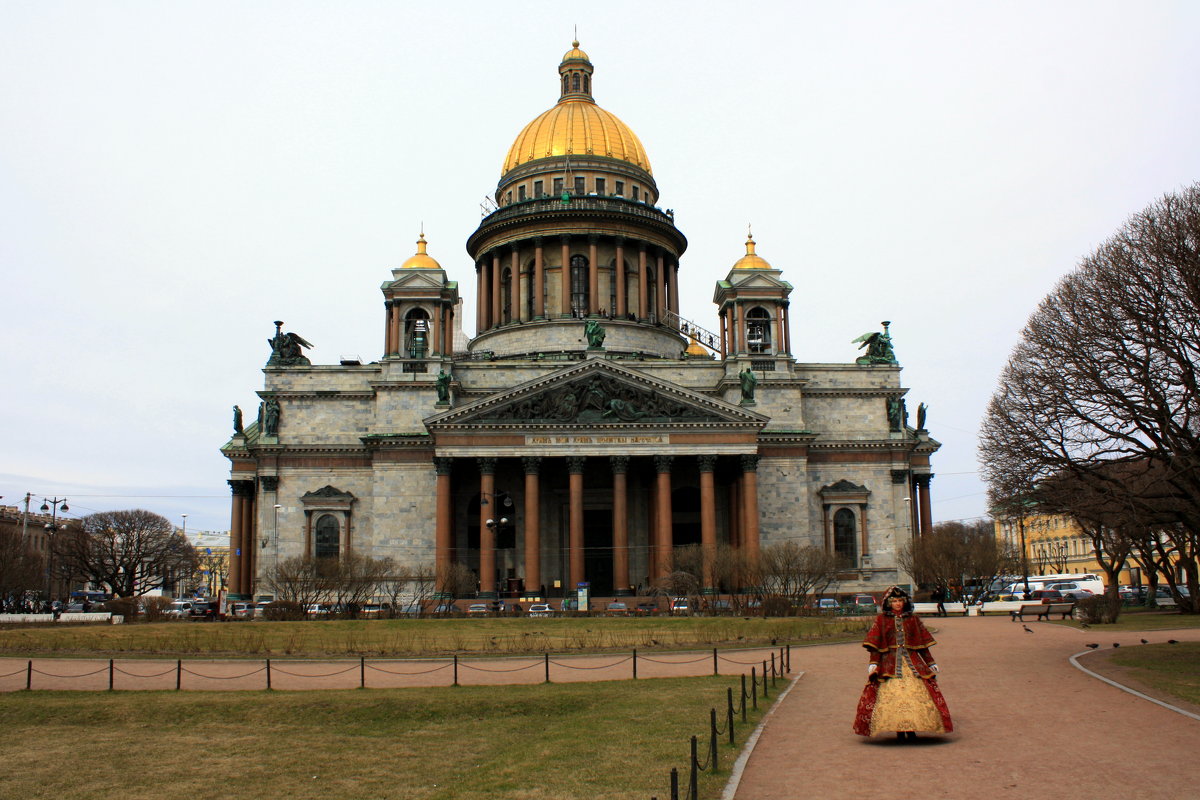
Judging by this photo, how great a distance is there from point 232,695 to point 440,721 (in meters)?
5.78

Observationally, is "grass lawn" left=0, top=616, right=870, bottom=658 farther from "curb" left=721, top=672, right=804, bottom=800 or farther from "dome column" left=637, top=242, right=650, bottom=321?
"dome column" left=637, top=242, right=650, bottom=321

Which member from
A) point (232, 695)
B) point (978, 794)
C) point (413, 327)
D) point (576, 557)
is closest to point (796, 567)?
point (576, 557)

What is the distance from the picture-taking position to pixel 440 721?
22.0 metres

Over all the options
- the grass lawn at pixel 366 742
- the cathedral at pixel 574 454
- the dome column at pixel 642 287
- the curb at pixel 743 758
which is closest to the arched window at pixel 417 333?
the cathedral at pixel 574 454

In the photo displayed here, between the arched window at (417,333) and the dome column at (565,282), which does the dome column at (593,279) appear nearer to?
the dome column at (565,282)

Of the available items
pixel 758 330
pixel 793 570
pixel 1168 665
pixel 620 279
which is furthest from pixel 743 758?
pixel 620 279

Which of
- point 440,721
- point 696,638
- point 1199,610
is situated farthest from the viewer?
point 1199,610

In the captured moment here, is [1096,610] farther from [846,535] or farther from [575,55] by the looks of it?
[575,55]

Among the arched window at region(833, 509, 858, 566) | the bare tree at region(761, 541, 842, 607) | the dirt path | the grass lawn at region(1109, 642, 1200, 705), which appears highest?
the arched window at region(833, 509, 858, 566)

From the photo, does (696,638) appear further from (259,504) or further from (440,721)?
(259,504)

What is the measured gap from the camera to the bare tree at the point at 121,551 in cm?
10869

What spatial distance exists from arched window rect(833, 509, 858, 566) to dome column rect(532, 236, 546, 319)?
25060 millimetres

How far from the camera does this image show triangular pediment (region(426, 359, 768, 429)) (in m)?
62.9

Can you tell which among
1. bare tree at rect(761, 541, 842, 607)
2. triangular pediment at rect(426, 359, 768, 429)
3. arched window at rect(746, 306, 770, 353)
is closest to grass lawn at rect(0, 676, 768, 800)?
bare tree at rect(761, 541, 842, 607)
